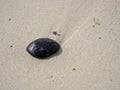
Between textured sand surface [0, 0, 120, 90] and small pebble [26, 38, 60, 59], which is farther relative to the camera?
small pebble [26, 38, 60, 59]

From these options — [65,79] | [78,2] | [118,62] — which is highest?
[78,2]

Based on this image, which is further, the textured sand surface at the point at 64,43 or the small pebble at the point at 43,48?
the small pebble at the point at 43,48

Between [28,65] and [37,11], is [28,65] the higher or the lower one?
the lower one

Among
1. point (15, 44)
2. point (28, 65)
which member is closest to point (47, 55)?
point (28, 65)

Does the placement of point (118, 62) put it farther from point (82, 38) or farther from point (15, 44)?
point (15, 44)
